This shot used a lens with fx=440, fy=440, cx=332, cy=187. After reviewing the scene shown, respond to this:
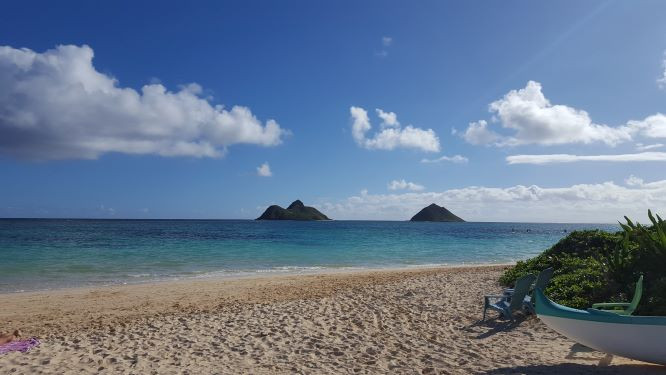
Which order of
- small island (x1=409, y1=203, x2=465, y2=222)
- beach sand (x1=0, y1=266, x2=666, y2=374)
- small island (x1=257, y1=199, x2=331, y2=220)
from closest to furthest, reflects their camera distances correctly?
beach sand (x1=0, y1=266, x2=666, y2=374), small island (x1=257, y1=199, x2=331, y2=220), small island (x1=409, y1=203, x2=465, y2=222)

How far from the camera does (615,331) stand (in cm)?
527

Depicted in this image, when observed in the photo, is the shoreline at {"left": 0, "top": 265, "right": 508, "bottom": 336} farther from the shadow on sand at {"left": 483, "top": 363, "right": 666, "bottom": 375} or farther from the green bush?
the shadow on sand at {"left": 483, "top": 363, "right": 666, "bottom": 375}

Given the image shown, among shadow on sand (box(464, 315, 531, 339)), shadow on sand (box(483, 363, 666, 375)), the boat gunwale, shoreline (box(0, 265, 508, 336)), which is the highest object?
the boat gunwale

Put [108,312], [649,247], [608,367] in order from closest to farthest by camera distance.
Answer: [608,367]
[649,247]
[108,312]

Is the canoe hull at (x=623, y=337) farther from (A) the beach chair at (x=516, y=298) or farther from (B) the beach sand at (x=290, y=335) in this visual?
(A) the beach chair at (x=516, y=298)

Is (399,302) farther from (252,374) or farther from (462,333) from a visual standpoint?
(252,374)

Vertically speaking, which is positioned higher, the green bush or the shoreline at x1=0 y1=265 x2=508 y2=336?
the green bush

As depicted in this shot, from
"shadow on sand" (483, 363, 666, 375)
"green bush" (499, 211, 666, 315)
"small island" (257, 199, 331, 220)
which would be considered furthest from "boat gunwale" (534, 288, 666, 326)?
"small island" (257, 199, 331, 220)

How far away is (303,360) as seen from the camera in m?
6.43

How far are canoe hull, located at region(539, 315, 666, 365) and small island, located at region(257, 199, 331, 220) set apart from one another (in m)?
171

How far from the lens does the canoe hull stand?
5062 millimetres

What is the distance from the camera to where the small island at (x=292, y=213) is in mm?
175750

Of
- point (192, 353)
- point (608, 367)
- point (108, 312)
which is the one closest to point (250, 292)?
point (108, 312)

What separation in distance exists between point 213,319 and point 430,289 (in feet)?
21.6
